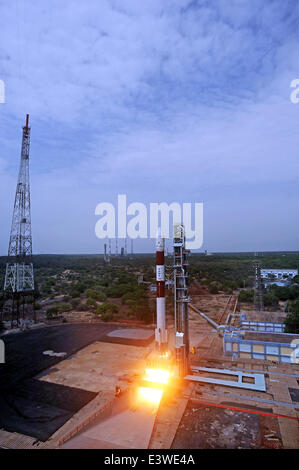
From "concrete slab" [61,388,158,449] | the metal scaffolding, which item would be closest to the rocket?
the metal scaffolding

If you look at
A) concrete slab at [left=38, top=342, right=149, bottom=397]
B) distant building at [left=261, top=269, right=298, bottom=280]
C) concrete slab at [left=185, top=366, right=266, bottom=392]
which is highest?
distant building at [left=261, top=269, right=298, bottom=280]

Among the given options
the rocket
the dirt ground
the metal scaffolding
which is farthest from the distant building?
the dirt ground

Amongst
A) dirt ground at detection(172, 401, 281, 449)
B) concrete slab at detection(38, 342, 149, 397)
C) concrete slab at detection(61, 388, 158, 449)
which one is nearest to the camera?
concrete slab at detection(61, 388, 158, 449)

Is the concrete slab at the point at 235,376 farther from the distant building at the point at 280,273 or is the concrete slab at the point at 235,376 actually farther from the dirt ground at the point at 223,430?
the distant building at the point at 280,273

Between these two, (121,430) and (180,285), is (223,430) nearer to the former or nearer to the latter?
(121,430)

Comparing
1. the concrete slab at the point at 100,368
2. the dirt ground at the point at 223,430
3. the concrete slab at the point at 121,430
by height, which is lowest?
the concrete slab at the point at 100,368

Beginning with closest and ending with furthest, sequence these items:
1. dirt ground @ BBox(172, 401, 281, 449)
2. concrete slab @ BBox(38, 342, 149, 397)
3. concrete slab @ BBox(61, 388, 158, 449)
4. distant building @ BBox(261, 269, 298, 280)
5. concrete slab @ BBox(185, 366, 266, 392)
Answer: concrete slab @ BBox(61, 388, 158, 449), dirt ground @ BBox(172, 401, 281, 449), concrete slab @ BBox(185, 366, 266, 392), concrete slab @ BBox(38, 342, 149, 397), distant building @ BBox(261, 269, 298, 280)

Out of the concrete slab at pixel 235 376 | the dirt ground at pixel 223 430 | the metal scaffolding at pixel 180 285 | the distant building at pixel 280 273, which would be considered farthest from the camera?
the distant building at pixel 280 273

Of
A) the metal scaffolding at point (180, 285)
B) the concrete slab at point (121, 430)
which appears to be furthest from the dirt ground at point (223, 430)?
the metal scaffolding at point (180, 285)

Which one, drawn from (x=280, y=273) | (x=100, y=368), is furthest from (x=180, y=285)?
(x=280, y=273)

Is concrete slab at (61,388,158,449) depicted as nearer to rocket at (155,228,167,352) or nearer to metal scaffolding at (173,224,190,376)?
rocket at (155,228,167,352)

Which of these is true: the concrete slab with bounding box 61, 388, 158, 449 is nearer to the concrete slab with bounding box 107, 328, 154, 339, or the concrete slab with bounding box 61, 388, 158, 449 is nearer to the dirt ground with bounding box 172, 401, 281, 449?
the dirt ground with bounding box 172, 401, 281, 449

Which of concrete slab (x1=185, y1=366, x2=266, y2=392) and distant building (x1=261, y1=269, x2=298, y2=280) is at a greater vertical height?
distant building (x1=261, y1=269, x2=298, y2=280)

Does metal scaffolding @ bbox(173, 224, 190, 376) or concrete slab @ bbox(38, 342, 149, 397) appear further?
metal scaffolding @ bbox(173, 224, 190, 376)
